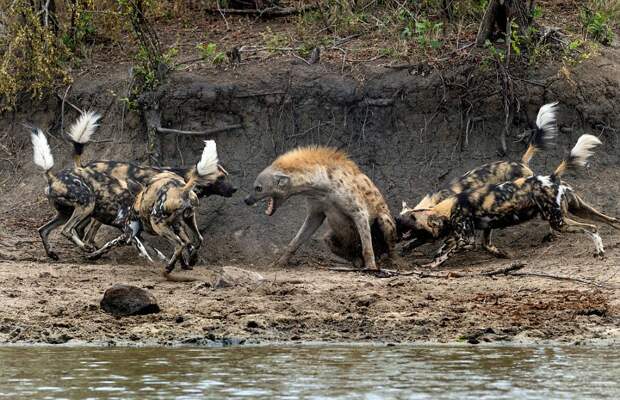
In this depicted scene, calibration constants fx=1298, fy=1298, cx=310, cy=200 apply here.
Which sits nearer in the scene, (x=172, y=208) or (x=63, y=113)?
(x=172, y=208)

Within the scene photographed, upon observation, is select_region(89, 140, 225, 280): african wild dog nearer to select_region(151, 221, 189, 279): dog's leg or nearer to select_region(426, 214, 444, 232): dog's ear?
select_region(151, 221, 189, 279): dog's leg

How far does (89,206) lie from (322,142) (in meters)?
2.92

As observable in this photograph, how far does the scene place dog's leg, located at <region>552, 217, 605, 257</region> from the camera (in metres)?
12.8

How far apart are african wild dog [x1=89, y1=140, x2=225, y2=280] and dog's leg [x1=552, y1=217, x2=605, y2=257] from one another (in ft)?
11.7

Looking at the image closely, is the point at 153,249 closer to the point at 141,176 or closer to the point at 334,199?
the point at 141,176

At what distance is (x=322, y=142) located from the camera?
49.2 ft

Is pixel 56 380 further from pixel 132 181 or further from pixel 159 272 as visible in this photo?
pixel 132 181

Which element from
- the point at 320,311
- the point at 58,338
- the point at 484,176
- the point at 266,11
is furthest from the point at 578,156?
the point at 58,338

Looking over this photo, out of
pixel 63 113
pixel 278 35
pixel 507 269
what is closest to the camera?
pixel 507 269

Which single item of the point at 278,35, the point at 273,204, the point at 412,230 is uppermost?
the point at 278,35

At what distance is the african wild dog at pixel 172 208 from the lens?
12633 mm

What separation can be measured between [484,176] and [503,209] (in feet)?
2.27

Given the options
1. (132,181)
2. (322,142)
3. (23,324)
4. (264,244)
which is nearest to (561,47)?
(322,142)

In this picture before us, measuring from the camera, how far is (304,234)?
13625mm
